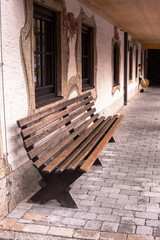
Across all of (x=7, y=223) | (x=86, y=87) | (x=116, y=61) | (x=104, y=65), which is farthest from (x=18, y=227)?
(x=116, y=61)

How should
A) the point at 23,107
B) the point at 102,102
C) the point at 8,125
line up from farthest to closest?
the point at 102,102, the point at 23,107, the point at 8,125

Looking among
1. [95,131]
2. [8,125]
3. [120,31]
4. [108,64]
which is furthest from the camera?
[120,31]

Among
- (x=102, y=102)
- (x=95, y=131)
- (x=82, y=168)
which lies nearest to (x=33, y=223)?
(x=82, y=168)

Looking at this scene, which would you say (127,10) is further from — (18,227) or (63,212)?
(18,227)

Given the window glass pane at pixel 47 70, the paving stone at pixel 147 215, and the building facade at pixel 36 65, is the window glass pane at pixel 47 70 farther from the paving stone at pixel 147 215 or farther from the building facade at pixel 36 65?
the paving stone at pixel 147 215

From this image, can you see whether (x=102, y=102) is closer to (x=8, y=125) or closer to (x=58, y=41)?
(x=58, y=41)

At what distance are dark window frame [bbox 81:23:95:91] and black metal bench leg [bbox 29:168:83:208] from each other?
3539mm

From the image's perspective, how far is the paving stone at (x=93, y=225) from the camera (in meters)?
2.95

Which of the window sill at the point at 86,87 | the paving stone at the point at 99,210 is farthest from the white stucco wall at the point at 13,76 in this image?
the window sill at the point at 86,87

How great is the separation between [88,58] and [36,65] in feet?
8.90

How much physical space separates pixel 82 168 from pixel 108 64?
5.80 m

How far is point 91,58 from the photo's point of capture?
7.01 metres

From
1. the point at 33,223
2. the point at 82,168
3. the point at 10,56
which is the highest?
the point at 10,56

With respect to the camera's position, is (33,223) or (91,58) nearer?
(33,223)
